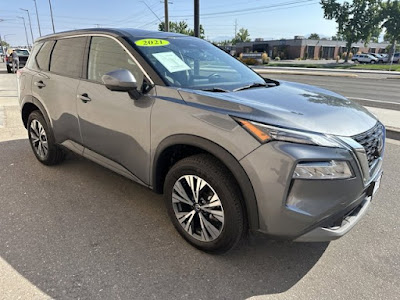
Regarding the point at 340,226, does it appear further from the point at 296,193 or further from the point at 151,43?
the point at 151,43

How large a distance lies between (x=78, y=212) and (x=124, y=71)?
59.5 inches

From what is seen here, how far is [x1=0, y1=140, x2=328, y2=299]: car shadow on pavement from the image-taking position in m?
2.22

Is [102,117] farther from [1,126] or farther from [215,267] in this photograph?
[1,126]

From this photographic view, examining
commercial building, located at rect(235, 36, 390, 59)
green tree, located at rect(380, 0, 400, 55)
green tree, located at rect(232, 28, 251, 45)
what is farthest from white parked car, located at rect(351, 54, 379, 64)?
green tree, located at rect(232, 28, 251, 45)

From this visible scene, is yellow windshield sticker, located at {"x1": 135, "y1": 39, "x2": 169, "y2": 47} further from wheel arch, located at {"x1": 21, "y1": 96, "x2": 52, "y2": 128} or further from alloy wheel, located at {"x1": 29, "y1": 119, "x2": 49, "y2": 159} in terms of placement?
alloy wheel, located at {"x1": 29, "y1": 119, "x2": 49, "y2": 159}

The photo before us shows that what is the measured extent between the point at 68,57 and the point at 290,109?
104 inches

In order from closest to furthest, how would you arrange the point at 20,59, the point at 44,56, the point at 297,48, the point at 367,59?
1. the point at 44,56
2. the point at 20,59
3. the point at 367,59
4. the point at 297,48

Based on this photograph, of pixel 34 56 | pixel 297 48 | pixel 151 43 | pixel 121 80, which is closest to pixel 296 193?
pixel 121 80

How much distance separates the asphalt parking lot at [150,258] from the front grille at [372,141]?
2.63 ft

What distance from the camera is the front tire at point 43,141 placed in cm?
403

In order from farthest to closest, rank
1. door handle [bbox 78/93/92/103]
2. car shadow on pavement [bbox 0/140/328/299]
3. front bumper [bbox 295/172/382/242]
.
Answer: door handle [bbox 78/93/92/103] < car shadow on pavement [bbox 0/140/328/299] < front bumper [bbox 295/172/382/242]

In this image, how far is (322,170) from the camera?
2016mm

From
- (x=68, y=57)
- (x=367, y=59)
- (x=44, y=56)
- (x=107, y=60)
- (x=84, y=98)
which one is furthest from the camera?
(x=367, y=59)

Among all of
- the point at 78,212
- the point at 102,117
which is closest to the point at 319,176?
the point at 102,117
